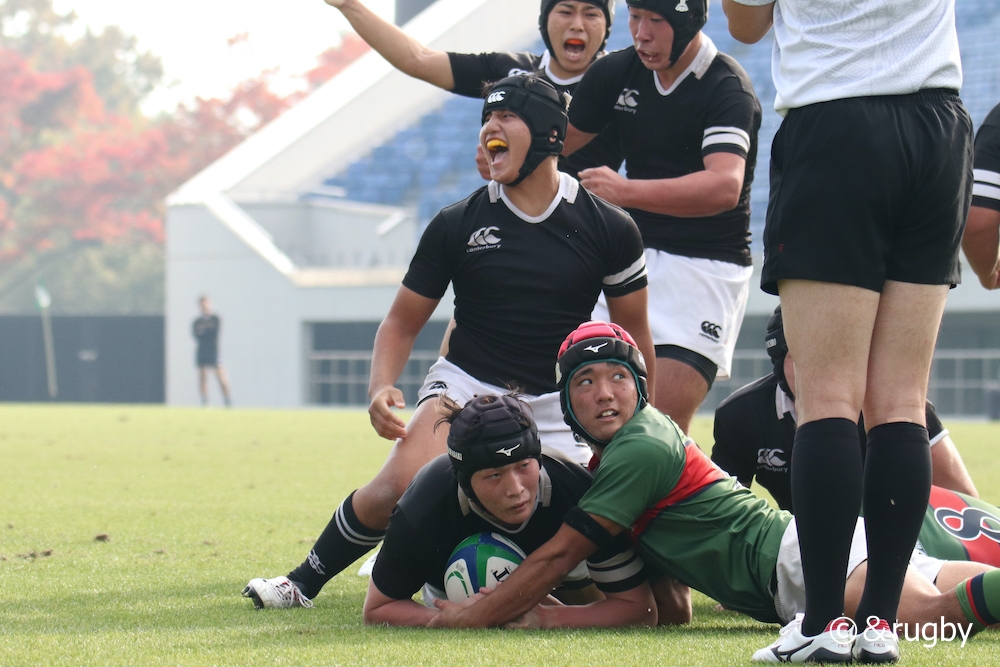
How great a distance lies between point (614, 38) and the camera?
3334cm

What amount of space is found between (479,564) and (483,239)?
1255mm

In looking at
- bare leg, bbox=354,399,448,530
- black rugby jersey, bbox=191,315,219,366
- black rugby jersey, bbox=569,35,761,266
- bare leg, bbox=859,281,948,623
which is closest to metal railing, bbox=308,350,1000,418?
black rugby jersey, bbox=191,315,219,366

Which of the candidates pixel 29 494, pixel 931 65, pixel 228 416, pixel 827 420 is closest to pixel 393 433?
pixel 827 420

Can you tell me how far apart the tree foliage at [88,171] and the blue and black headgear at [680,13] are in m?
43.2

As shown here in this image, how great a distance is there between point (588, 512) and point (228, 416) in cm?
1663

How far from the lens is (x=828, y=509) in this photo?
3.09 meters

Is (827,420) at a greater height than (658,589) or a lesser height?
greater

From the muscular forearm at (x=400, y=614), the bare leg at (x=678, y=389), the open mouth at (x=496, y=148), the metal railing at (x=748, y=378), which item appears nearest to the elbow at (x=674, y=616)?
the muscular forearm at (x=400, y=614)

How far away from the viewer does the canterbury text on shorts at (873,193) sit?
3105 millimetres

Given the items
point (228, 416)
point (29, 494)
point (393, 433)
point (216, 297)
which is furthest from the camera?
point (216, 297)

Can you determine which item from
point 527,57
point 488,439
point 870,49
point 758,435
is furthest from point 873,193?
point 527,57

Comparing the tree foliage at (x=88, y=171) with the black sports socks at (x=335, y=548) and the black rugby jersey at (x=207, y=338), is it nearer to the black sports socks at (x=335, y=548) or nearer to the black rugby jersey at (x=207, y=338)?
the black rugby jersey at (x=207, y=338)

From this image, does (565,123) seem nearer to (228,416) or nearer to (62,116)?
(228,416)

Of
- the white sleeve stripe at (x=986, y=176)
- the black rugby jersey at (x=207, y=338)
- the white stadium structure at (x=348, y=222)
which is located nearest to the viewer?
the white sleeve stripe at (x=986, y=176)
